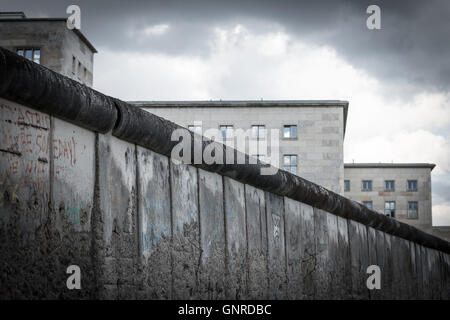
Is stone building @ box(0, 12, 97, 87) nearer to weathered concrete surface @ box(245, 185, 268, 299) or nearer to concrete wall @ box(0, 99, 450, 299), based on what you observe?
concrete wall @ box(0, 99, 450, 299)

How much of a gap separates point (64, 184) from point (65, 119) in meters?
0.39

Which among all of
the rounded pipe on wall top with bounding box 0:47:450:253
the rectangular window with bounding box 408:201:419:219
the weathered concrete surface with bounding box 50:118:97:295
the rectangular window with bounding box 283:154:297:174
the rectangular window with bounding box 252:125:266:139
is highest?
the rectangular window with bounding box 252:125:266:139

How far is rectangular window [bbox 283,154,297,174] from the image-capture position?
41.1m

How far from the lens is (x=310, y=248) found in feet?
27.4

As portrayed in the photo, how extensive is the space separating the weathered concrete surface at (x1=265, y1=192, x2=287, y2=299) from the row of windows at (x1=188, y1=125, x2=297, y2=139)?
33.4 metres

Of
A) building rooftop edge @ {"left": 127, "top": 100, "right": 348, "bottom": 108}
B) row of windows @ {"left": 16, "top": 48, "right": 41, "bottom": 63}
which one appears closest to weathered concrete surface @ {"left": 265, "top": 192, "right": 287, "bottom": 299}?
row of windows @ {"left": 16, "top": 48, "right": 41, "bottom": 63}

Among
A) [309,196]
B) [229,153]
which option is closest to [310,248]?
[309,196]

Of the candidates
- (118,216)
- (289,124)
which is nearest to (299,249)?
(118,216)

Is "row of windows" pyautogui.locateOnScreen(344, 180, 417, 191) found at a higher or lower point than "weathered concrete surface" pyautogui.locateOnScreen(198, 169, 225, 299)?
higher

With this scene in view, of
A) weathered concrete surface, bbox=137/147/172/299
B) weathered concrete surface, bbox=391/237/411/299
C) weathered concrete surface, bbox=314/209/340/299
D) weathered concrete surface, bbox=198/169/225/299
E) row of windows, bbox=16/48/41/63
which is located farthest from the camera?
row of windows, bbox=16/48/41/63

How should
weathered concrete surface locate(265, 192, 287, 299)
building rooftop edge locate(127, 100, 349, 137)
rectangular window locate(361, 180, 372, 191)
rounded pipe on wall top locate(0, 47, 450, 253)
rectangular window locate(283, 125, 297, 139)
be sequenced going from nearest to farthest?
rounded pipe on wall top locate(0, 47, 450, 253), weathered concrete surface locate(265, 192, 287, 299), building rooftop edge locate(127, 100, 349, 137), rectangular window locate(283, 125, 297, 139), rectangular window locate(361, 180, 372, 191)

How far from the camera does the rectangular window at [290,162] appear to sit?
41125 mm

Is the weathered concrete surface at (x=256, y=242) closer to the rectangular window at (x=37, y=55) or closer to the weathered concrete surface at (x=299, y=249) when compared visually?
the weathered concrete surface at (x=299, y=249)

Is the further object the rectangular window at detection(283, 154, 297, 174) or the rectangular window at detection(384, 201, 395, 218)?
the rectangular window at detection(384, 201, 395, 218)
